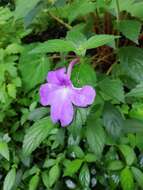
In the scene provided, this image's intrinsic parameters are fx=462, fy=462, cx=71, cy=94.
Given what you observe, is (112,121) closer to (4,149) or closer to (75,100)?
(75,100)

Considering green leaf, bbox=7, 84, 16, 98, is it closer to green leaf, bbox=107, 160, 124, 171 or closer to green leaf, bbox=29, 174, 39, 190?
green leaf, bbox=29, 174, 39, 190

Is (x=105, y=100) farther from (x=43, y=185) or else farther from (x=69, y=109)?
(x=43, y=185)

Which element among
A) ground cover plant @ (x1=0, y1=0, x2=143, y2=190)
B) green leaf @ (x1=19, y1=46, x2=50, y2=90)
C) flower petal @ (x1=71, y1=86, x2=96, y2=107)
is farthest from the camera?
green leaf @ (x1=19, y1=46, x2=50, y2=90)

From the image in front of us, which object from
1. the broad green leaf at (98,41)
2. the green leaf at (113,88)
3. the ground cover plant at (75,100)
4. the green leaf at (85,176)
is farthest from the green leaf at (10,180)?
the broad green leaf at (98,41)

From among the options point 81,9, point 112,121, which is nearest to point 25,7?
point 81,9

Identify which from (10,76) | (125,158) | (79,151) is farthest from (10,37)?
(125,158)

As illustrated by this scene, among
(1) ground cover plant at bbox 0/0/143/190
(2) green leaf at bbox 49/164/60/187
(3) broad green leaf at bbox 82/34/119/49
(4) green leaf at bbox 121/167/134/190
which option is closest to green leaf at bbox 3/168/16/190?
(1) ground cover plant at bbox 0/0/143/190

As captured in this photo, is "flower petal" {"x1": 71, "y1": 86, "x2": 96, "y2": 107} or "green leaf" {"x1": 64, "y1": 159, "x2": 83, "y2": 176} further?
"green leaf" {"x1": 64, "y1": 159, "x2": 83, "y2": 176}
